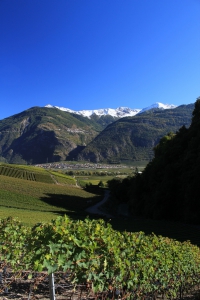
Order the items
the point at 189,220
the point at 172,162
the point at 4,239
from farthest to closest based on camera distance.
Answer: the point at 172,162 → the point at 189,220 → the point at 4,239

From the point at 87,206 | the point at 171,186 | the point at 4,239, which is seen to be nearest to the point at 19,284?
the point at 4,239

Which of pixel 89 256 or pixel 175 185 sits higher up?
pixel 89 256

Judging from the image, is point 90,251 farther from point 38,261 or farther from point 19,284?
point 19,284

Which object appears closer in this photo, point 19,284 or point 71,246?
point 71,246

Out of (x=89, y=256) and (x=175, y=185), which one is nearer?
(x=89, y=256)

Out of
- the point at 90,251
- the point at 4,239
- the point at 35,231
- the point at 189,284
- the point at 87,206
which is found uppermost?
the point at 35,231

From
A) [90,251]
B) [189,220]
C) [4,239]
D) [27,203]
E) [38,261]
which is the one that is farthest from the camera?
[27,203]

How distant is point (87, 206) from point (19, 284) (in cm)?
5295

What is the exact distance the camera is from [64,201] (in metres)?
59.4

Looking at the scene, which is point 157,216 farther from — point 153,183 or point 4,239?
point 4,239

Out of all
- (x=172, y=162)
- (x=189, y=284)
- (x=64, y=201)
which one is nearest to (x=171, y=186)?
(x=172, y=162)

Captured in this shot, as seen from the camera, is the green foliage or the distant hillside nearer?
the green foliage

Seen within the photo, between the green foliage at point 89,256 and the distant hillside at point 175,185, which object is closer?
the green foliage at point 89,256

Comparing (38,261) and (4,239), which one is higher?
(38,261)
